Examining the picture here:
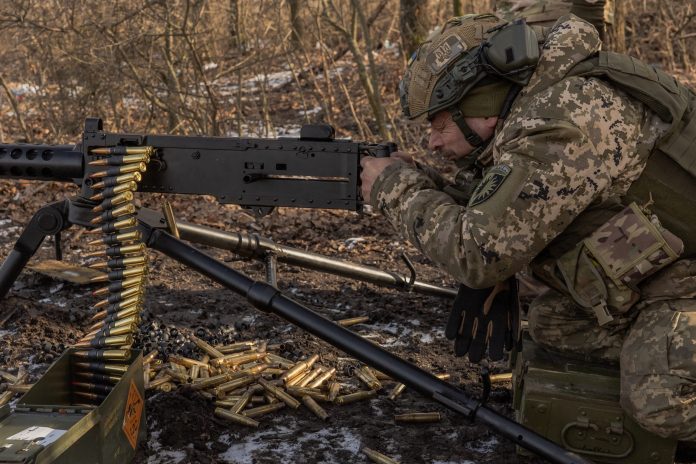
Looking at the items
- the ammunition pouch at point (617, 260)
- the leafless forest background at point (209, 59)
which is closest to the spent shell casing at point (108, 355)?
the ammunition pouch at point (617, 260)

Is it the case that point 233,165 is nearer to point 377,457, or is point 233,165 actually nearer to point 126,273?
point 126,273

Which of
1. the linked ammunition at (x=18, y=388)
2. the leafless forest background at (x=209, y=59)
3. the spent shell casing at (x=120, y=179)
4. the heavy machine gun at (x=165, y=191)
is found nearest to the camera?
the heavy machine gun at (x=165, y=191)

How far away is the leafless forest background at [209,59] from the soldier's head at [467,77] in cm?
582

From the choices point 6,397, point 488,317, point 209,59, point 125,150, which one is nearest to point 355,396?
point 488,317

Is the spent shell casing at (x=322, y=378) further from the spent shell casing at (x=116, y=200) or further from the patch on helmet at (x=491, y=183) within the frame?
the patch on helmet at (x=491, y=183)

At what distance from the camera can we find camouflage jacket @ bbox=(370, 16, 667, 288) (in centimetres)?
326

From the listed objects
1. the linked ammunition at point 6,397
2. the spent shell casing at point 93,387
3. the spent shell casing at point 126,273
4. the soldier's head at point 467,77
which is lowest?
the linked ammunition at point 6,397

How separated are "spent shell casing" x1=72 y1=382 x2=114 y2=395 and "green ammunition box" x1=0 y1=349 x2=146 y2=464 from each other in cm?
5

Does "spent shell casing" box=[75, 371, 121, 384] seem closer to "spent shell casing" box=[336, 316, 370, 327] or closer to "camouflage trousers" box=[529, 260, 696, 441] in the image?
"spent shell casing" box=[336, 316, 370, 327]

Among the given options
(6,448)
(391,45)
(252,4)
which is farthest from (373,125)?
(6,448)

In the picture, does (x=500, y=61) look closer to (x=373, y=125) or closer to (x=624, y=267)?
(x=624, y=267)

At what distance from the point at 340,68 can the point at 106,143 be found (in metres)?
10.5

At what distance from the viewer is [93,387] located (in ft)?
12.6

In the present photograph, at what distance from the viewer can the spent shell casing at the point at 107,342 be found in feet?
12.7
